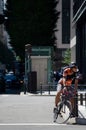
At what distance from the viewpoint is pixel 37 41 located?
62.9 meters

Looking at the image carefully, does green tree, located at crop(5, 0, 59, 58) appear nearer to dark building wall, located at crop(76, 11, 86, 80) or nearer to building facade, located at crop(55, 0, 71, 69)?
dark building wall, located at crop(76, 11, 86, 80)

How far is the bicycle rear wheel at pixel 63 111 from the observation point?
57.0ft

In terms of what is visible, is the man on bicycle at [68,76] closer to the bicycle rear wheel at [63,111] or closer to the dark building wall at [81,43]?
the bicycle rear wheel at [63,111]

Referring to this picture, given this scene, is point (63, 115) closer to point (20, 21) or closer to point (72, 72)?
point (72, 72)

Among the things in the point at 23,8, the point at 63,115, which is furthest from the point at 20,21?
the point at 63,115

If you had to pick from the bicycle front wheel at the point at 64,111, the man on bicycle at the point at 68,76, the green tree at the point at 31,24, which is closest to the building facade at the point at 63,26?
the green tree at the point at 31,24

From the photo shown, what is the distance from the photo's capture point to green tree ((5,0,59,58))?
63.1 meters

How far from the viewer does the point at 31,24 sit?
63.3 meters

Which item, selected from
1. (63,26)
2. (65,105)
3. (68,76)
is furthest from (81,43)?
(63,26)

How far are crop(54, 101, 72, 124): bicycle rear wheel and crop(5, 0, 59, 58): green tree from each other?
147 ft

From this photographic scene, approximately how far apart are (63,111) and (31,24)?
4582 cm

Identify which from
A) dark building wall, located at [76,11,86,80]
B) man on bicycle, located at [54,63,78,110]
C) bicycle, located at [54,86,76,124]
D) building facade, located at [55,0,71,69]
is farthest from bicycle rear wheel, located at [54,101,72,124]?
building facade, located at [55,0,71,69]

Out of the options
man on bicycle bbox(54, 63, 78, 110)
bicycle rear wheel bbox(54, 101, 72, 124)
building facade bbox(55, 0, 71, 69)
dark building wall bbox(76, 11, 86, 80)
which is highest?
building facade bbox(55, 0, 71, 69)

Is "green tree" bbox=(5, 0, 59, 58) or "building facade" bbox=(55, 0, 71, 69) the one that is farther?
"building facade" bbox=(55, 0, 71, 69)
